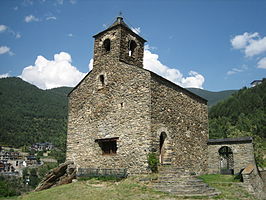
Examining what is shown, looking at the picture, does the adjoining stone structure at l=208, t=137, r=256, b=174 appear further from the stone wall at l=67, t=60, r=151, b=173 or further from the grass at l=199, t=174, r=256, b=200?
the stone wall at l=67, t=60, r=151, b=173

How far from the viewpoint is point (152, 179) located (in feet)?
40.4

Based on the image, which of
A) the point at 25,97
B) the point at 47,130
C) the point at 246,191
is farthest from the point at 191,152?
the point at 25,97

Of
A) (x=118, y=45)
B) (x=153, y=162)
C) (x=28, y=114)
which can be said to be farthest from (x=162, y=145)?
(x=28, y=114)

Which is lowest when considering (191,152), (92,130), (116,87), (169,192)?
(169,192)

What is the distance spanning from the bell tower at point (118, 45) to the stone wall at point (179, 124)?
10.4 feet

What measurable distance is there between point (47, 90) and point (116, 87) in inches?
4887

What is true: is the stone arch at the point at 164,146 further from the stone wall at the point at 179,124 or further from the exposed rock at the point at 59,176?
the exposed rock at the point at 59,176

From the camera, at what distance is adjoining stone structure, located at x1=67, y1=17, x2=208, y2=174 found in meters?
14.1

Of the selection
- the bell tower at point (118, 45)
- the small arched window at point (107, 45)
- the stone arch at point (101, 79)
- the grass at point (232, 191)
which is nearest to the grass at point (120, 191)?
the grass at point (232, 191)

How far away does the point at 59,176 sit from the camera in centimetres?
1652

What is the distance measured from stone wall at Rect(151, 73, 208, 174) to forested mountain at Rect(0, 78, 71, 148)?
87.4m

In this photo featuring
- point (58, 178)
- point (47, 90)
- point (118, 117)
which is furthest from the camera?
point (47, 90)

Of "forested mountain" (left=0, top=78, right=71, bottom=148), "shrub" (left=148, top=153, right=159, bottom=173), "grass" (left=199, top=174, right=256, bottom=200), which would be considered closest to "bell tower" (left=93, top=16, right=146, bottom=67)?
"shrub" (left=148, top=153, right=159, bottom=173)

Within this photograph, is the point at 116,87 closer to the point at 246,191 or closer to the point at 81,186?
the point at 81,186
